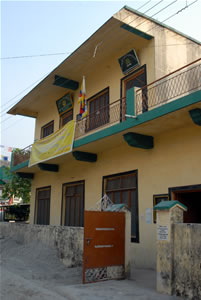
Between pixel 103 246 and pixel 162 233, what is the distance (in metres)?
1.75

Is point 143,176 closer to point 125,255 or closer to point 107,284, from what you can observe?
point 125,255

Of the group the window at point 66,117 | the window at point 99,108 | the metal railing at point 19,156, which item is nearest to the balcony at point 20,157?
the metal railing at point 19,156

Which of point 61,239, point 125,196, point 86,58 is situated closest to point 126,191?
point 125,196

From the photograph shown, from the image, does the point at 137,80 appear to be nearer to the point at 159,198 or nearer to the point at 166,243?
the point at 159,198

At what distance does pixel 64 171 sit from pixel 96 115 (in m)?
3.59

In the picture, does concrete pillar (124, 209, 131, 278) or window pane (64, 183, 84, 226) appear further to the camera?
window pane (64, 183, 84, 226)

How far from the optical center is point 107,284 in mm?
7039

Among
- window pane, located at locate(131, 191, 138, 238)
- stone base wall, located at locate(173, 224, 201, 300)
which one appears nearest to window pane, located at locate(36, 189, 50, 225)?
window pane, located at locate(131, 191, 138, 238)

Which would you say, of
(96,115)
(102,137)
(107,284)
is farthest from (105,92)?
(107,284)

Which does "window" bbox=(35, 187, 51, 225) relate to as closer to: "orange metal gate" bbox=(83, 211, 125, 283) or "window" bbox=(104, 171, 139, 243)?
"window" bbox=(104, 171, 139, 243)

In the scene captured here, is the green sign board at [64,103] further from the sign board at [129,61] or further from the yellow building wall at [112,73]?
the sign board at [129,61]

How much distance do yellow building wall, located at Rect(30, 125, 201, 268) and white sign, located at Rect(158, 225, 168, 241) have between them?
7.84ft

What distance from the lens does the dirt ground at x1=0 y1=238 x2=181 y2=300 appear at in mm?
6133

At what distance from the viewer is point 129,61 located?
11742mm
